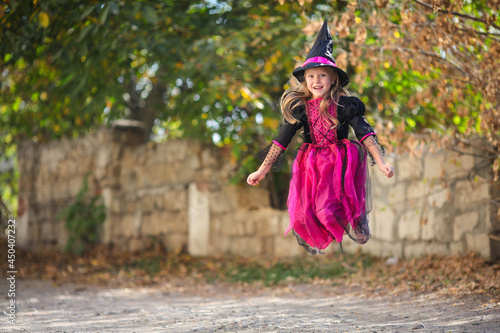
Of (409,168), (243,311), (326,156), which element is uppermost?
(409,168)

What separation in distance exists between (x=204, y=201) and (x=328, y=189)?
4.49 meters

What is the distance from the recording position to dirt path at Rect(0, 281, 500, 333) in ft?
10.1

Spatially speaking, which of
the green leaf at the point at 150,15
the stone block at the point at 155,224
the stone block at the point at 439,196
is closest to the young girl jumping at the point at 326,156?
the green leaf at the point at 150,15

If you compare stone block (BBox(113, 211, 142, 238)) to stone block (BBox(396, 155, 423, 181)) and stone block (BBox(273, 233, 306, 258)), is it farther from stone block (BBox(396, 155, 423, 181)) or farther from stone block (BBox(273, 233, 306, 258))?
stone block (BBox(396, 155, 423, 181))

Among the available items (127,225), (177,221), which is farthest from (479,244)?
(127,225)

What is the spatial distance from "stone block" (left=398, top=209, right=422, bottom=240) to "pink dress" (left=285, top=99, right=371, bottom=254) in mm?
2415

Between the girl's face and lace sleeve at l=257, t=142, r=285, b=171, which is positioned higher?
the girl's face

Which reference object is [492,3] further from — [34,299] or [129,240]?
[129,240]

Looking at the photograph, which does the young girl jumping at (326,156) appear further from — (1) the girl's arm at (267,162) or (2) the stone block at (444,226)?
(2) the stone block at (444,226)

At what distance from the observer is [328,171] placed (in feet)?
9.75

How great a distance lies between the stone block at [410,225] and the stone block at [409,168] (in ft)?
1.18

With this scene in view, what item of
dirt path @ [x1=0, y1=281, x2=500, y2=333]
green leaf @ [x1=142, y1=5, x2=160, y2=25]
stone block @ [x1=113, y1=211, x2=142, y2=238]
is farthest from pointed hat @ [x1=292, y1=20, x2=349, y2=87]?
stone block @ [x1=113, y1=211, x2=142, y2=238]

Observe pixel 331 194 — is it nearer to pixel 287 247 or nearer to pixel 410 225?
pixel 410 225

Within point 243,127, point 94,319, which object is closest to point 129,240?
point 243,127
